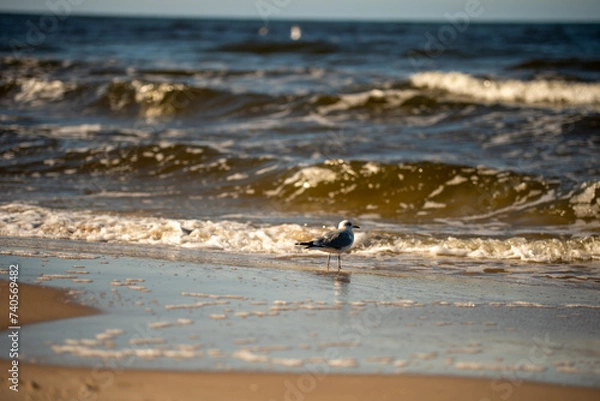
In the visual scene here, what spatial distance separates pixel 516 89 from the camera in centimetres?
1927

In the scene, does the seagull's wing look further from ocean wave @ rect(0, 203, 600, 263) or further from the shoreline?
the shoreline

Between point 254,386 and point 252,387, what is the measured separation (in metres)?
0.02

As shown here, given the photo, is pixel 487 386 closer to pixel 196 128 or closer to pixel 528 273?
pixel 528 273

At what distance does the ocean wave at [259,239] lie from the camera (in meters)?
8.03

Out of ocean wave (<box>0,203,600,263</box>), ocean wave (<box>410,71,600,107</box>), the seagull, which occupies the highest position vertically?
ocean wave (<box>410,71,600,107</box>)

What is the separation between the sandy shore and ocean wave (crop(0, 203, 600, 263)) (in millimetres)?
3639

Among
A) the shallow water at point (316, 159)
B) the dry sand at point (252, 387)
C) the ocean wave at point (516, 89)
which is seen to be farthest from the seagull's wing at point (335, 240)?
the ocean wave at point (516, 89)

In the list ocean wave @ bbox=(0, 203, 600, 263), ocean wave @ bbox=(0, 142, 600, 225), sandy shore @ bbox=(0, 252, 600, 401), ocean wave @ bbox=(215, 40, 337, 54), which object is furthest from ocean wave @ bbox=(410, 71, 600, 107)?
sandy shore @ bbox=(0, 252, 600, 401)

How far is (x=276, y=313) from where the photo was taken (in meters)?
5.51

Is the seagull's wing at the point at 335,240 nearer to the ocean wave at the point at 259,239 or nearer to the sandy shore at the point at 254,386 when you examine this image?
the ocean wave at the point at 259,239

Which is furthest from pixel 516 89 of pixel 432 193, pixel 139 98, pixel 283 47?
pixel 283 47

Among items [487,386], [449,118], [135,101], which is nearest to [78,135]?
[135,101]

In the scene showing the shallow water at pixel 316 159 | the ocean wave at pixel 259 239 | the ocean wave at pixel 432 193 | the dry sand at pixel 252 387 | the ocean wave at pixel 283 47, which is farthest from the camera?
the ocean wave at pixel 283 47

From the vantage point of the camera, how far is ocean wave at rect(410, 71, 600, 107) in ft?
60.8
